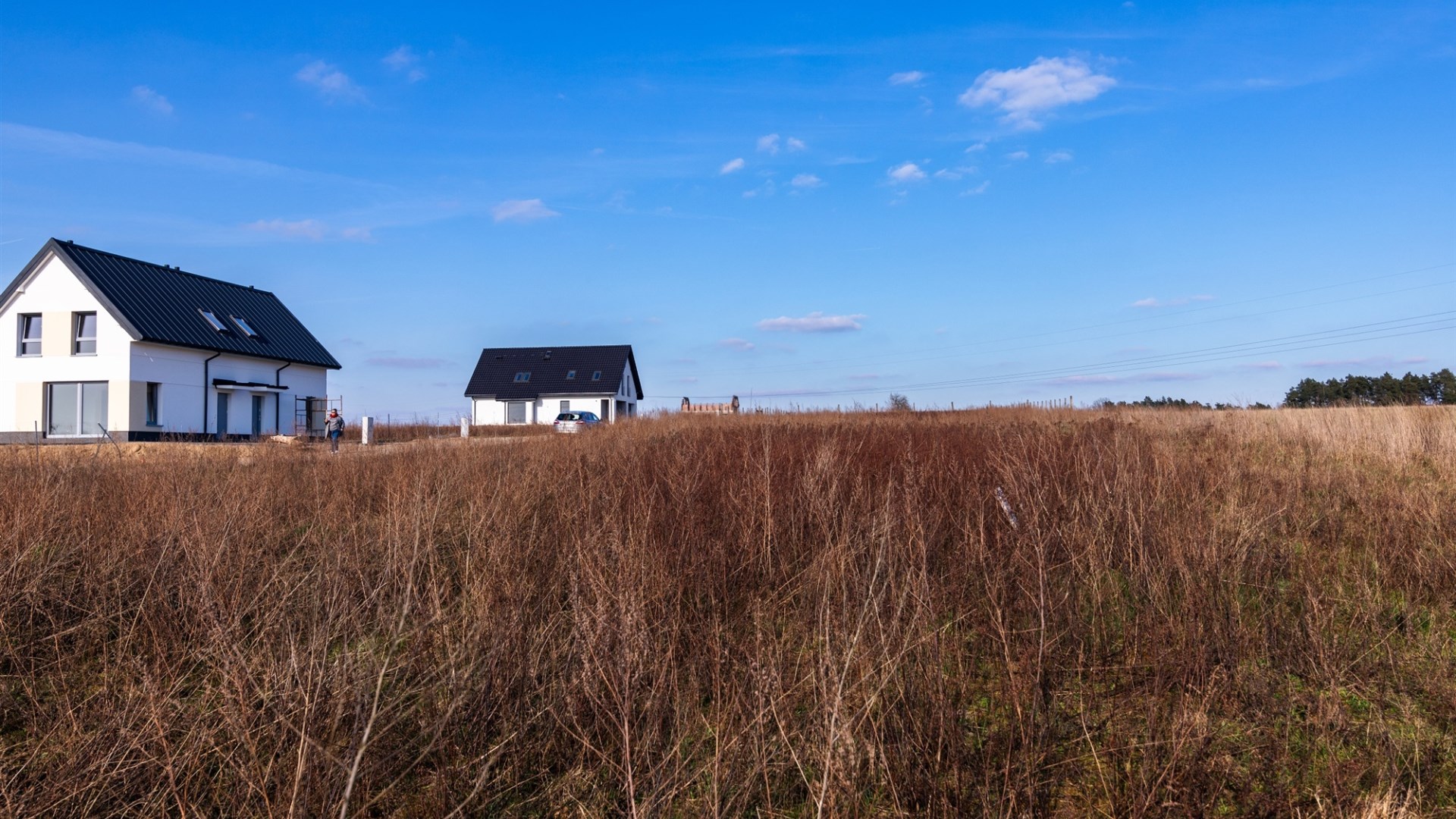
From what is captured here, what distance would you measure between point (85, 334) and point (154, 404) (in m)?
2.83

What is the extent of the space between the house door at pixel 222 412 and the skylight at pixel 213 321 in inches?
79.6

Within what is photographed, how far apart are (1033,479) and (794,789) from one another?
390 cm

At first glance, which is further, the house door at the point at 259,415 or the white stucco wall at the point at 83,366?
the house door at the point at 259,415

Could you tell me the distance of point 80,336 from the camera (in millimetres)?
24844

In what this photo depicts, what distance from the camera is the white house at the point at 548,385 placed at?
44.4 m

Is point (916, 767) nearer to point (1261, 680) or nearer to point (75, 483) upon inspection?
point (1261, 680)

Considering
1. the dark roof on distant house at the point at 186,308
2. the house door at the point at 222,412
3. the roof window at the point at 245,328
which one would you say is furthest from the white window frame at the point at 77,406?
the roof window at the point at 245,328

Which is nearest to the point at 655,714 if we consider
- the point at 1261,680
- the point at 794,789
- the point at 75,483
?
the point at 794,789

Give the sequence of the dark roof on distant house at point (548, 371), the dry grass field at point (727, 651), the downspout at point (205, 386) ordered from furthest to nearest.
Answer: the dark roof on distant house at point (548, 371), the downspout at point (205, 386), the dry grass field at point (727, 651)

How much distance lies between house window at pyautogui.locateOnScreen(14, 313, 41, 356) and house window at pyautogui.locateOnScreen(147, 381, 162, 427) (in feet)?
11.9

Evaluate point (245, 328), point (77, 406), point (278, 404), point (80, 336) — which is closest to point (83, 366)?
point (80, 336)

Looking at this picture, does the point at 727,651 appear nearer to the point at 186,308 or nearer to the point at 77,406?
the point at 77,406

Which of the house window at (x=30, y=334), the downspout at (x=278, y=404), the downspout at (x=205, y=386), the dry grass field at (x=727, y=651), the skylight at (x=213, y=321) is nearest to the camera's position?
the dry grass field at (x=727, y=651)

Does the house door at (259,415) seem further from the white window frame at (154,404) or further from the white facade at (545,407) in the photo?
the white facade at (545,407)
